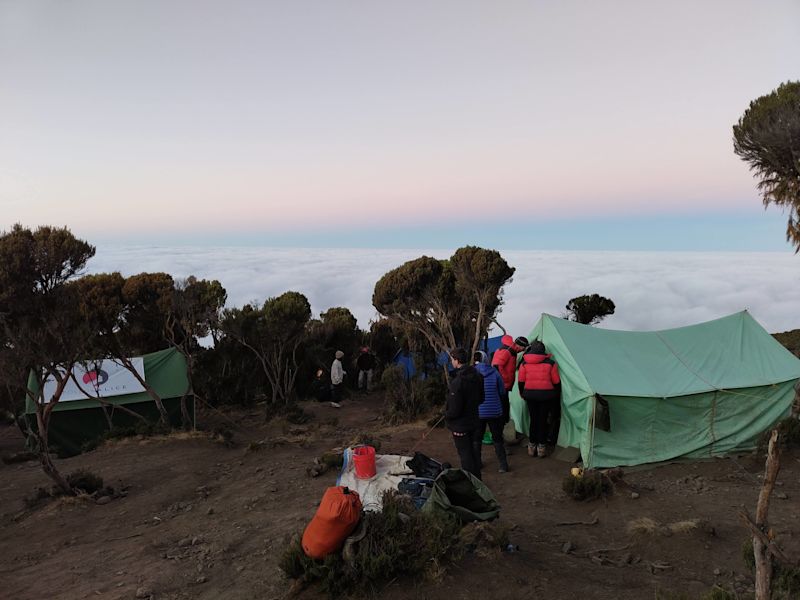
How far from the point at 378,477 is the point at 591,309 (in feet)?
49.4

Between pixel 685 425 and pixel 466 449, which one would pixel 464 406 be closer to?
pixel 466 449

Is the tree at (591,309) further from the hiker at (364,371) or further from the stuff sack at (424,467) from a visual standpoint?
the stuff sack at (424,467)

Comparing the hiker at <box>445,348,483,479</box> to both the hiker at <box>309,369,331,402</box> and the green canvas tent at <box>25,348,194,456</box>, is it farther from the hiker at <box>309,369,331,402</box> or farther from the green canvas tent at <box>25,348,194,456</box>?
the hiker at <box>309,369,331,402</box>

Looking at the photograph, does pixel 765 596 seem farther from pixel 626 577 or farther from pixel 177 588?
pixel 177 588

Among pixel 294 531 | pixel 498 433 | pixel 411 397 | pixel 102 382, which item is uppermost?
pixel 498 433

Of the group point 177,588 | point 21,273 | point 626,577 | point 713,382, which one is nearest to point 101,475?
point 21,273

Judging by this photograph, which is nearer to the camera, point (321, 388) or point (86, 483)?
point (86, 483)

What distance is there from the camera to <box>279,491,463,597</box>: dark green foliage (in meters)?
3.86

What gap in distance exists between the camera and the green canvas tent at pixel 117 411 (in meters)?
12.5

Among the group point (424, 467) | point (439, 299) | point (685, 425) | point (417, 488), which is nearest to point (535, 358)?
point (685, 425)

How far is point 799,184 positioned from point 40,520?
18680 mm

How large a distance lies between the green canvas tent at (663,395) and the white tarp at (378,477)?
3.02 metres

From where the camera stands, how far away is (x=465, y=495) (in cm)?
472

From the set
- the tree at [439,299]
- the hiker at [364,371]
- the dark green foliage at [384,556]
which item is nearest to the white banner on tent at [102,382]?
the hiker at [364,371]
